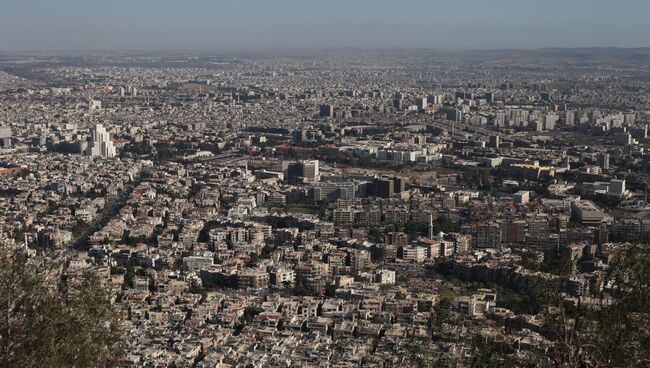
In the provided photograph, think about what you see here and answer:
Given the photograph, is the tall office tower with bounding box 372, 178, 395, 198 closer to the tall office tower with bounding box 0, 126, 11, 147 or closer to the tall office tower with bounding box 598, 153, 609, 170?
the tall office tower with bounding box 598, 153, 609, 170

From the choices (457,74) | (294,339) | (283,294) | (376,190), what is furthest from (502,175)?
(457,74)

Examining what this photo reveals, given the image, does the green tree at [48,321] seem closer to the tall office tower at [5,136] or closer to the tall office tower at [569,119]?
the tall office tower at [5,136]

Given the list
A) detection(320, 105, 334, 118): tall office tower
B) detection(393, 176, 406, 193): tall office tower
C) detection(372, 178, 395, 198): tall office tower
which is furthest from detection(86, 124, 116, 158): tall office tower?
detection(320, 105, 334, 118): tall office tower

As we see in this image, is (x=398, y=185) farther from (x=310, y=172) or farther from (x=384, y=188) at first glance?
(x=310, y=172)

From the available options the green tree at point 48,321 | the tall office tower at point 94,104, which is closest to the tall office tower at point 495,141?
the tall office tower at point 94,104

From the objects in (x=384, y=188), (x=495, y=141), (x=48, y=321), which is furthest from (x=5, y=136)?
(x=48, y=321)

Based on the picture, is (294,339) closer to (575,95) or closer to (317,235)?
(317,235)
